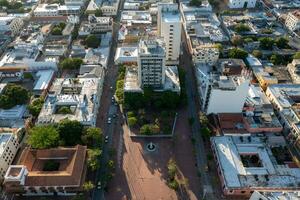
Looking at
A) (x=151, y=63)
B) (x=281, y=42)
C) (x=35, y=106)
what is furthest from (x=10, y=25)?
(x=281, y=42)

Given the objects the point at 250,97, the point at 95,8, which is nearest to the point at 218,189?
the point at 250,97

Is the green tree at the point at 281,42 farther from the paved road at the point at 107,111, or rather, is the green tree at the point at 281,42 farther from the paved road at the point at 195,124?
the paved road at the point at 107,111

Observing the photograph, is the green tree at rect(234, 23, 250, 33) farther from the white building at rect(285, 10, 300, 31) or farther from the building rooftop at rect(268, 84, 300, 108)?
the building rooftop at rect(268, 84, 300, 108)

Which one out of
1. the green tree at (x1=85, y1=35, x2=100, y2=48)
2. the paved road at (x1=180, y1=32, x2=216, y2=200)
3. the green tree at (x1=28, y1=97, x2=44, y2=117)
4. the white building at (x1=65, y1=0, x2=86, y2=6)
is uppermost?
the white building at (x1=65, y1=0, x2=86, y2=6)

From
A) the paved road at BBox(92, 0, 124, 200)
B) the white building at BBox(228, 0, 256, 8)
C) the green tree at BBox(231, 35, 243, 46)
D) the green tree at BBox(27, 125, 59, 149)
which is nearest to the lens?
the green tree at BBox(27, 125, 59, 149)

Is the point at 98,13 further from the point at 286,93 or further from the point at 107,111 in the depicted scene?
the point at 286,93

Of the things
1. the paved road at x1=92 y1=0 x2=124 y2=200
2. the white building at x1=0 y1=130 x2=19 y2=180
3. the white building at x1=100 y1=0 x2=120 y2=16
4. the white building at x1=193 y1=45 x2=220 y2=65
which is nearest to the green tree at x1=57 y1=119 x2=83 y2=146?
the paved road at x1=92 y1=0 x2=124 y2=200
